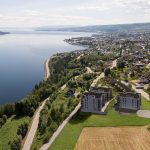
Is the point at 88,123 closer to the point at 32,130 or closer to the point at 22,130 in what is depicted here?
the point at 32,130

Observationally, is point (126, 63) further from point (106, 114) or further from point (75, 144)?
point (75, 144)

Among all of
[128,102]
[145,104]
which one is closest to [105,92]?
[128,102]

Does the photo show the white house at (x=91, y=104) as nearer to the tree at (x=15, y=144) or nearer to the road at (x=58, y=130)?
the road at (x=58, y=130)

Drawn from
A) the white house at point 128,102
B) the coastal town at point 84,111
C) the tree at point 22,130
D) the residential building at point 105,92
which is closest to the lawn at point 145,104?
the coastal town at point 84,111

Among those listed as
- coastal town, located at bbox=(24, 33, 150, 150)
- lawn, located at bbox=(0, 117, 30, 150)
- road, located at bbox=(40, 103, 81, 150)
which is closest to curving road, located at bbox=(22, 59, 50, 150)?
coastal town, located at bbox=(24, 33, 150, 150)

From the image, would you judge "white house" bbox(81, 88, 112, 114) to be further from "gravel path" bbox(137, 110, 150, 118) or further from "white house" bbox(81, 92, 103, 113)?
"gravel path" bbox(137, 110, 150, 118)
